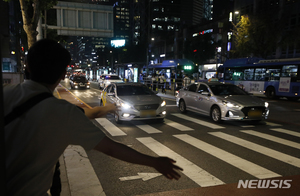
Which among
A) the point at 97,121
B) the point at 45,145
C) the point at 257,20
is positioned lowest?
the point at 97,121

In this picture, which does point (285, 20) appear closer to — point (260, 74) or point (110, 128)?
point (260, 74)

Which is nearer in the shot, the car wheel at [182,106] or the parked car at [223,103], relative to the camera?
the parked car at [223,103]

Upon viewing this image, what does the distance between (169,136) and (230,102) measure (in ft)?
10.9

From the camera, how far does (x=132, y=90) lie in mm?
11117

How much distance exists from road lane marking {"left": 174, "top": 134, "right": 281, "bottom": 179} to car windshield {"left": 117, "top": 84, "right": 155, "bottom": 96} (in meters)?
3.95

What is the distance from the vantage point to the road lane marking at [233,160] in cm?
482

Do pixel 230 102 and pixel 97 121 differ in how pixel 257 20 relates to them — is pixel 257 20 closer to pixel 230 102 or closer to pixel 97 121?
pixel 230 102

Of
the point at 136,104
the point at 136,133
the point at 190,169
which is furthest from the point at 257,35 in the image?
the point at 190,169

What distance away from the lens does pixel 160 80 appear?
25.4m

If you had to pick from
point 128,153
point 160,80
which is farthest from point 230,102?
point 160,80

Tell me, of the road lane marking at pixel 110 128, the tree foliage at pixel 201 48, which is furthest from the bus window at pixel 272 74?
the tree foliage at pixel 201 48

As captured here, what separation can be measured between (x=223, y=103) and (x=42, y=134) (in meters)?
9.30

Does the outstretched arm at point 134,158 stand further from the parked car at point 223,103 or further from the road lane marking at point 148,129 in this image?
the parked car at point 223,103

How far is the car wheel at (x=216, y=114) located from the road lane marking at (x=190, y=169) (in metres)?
4.04
